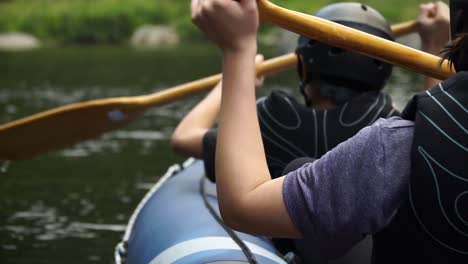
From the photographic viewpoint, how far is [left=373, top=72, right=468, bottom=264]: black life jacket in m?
1.72

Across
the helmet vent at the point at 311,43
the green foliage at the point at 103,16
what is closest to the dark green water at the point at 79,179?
the helmet vent at the point at 311,43

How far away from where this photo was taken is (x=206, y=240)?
8.16 feet

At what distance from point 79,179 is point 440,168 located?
5242 millimetres

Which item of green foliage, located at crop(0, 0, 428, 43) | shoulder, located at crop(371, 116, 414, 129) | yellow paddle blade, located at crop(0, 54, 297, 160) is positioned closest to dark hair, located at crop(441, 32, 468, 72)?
shoulder, located at crop(371, 116, 414, 129)

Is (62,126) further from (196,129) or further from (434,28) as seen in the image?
(434,28)

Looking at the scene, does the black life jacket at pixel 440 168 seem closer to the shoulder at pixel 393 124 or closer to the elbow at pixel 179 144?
the shoulder at pixel 393 124

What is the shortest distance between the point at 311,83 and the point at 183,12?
3812cm

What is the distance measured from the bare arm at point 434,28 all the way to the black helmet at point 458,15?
152 cm

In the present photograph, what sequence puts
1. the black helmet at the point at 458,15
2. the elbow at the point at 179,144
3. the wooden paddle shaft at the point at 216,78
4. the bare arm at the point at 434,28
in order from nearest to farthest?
the black helmet at the point at 458,15
the bare arm at the point at 434,28
the elbow at the point at 179,144
the wooden paddle shaft at the point at 216,78

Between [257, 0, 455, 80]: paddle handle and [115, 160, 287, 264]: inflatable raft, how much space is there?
552mm

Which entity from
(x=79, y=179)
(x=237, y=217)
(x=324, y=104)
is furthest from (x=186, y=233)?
(x=79, y=179)

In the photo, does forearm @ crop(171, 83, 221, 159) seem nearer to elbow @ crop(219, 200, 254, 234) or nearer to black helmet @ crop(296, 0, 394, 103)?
black helmet @ crop(296, 0, 394, 103)

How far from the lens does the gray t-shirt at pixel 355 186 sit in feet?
5.51

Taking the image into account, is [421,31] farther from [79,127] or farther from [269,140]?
[79,127]
